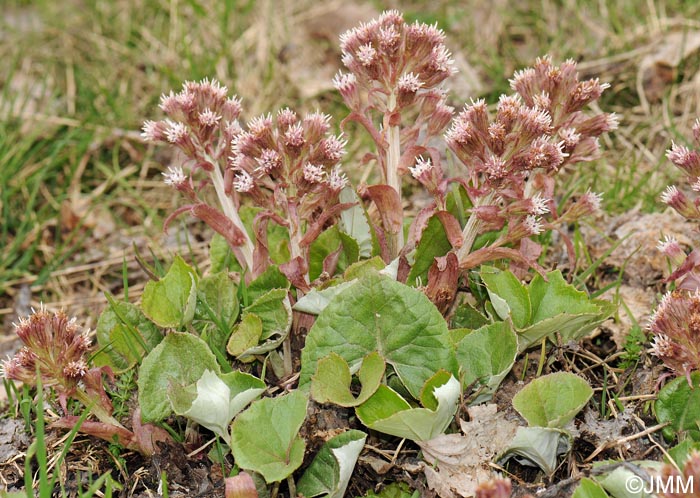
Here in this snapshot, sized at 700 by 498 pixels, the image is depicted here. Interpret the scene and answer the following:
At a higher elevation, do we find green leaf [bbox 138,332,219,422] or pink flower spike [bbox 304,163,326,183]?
pink flower spike [bbox 304,163,326,183]

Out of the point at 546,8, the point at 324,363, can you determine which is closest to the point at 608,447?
the point at 324,363

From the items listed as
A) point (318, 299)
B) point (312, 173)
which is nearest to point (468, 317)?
point (318, 299)

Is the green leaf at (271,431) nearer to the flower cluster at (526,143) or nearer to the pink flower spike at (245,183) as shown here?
the pink flower spike at (245,183)

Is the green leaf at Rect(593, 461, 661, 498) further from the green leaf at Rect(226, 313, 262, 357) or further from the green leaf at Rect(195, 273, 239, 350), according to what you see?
the green leaf at Rect(195, 273, 239, 350)

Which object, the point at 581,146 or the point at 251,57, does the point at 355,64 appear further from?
the point at 251,57

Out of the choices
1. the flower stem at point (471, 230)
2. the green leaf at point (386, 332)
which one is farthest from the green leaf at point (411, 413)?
the flower stem at point (471, 230)

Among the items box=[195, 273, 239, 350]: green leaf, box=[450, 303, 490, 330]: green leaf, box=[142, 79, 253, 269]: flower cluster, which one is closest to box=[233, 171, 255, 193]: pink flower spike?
box=[142, 79, 253, 269]: flower cluster

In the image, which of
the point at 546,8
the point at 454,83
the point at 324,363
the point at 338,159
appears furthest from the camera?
the point at 546,8
